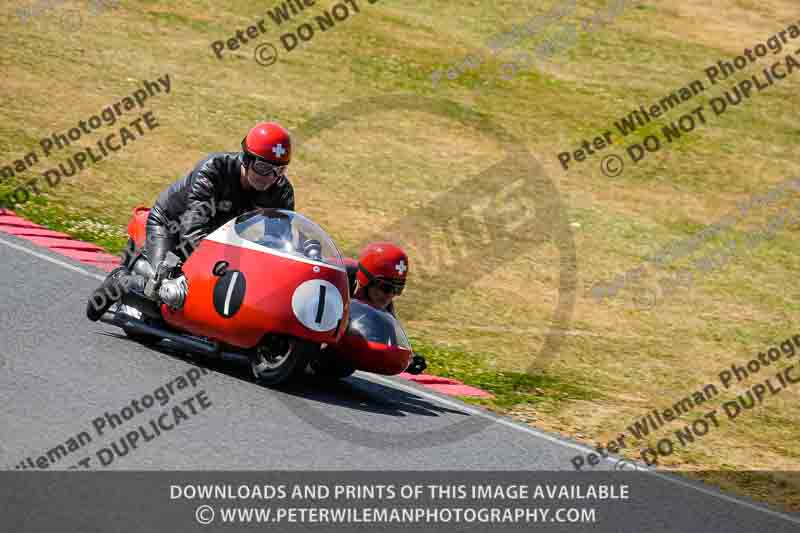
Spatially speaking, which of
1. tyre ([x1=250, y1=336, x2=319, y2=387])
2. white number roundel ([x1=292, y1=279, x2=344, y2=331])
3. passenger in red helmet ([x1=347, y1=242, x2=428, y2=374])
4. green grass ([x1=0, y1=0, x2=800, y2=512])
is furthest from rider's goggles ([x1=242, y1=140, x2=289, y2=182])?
green grass ([x1=0, y1=0, x2=800, y2=512])

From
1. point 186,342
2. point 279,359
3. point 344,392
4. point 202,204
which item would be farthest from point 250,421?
point 202,204

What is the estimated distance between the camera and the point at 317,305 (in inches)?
317

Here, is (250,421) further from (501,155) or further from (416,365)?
(501,155)

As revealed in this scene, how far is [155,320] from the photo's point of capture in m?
9.02

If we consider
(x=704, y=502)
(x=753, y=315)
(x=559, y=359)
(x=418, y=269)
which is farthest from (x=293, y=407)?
(x=753, y=315)

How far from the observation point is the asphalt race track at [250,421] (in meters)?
6.99

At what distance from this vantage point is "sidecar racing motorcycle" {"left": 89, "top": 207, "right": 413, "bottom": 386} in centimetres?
808

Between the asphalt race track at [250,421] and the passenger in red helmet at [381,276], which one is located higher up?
the passenger in red helmet at [381,276]

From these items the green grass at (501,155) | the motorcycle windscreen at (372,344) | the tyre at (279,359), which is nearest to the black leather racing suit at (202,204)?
the tyre at (279,359)

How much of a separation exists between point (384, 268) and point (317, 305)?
109cm

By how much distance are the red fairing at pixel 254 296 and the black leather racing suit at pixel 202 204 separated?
0.37 meters

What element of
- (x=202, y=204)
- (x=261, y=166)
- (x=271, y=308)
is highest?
(x=261, y=166)

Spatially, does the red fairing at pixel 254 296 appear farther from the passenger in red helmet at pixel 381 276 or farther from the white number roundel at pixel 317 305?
the passenger in red helmet at pixel 381 276

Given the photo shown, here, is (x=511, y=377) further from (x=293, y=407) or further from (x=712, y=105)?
(x=712, y=105)
